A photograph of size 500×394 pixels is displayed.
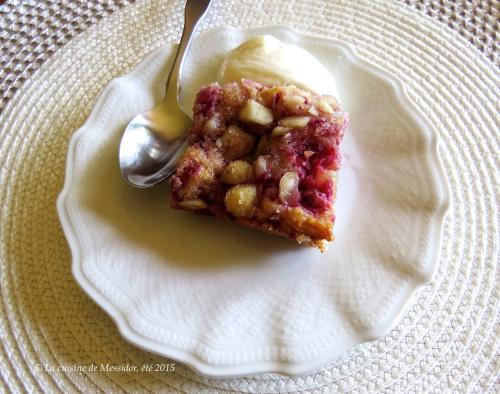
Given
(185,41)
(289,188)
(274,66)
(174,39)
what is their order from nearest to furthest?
(289,188) → (274,66) → (185,41) → (174,39)

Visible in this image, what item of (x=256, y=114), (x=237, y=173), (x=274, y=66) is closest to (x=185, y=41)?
(x=274, y=66)

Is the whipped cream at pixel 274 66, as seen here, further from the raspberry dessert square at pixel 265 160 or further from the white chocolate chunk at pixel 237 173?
the white chocolate chunk at pixel 237 173

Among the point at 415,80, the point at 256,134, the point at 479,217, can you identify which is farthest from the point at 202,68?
the point at 479,217

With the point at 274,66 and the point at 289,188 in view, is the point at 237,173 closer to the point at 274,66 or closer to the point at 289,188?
the point at 289,188


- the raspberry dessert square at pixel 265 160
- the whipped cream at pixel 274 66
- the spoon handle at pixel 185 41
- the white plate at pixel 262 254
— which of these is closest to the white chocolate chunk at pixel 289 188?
the raspberry dessert square at pixel 265 160

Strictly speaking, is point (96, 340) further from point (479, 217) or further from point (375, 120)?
point (479, 217)

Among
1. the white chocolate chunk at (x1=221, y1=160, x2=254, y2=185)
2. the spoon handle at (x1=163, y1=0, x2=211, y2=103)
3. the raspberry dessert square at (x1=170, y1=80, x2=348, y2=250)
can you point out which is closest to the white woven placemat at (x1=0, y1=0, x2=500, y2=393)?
the spoon handle at (x1=163, y1=0, x2=211, y2=103)

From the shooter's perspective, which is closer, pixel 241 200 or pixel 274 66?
pixel 241 200
